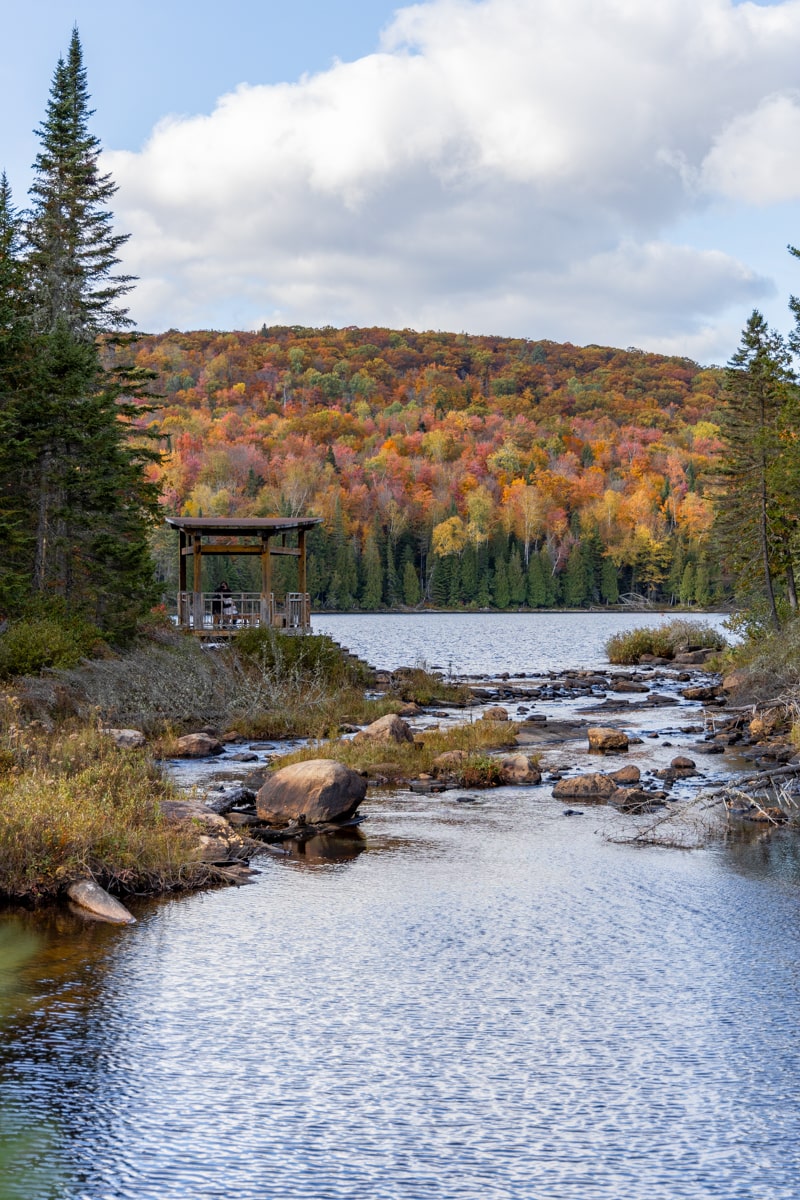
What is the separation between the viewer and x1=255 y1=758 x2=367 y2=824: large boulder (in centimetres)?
1661

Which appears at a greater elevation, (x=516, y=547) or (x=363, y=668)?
(x=516, y=547)

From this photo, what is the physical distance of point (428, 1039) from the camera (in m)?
9.00

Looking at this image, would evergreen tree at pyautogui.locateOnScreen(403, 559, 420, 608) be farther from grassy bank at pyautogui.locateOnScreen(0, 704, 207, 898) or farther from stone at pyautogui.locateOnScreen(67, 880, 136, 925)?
stone at pyautogui.locateOnScreen(67, 880, 136, 925)

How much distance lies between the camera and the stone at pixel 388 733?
75.4 ft

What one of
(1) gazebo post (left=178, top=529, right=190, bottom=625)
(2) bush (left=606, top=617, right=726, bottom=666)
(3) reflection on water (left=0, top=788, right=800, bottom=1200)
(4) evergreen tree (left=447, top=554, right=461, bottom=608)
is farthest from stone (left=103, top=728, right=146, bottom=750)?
(4) evergreen tree (left=447, top=554, right=461, bottom=608)

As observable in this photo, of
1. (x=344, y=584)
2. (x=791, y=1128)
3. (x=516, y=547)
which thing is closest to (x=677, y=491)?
(x=516, y=547)

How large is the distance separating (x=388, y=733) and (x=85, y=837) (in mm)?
10906

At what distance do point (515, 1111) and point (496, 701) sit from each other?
28777 mm

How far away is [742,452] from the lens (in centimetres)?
4916

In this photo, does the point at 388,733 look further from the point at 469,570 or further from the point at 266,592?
the point at 469,570

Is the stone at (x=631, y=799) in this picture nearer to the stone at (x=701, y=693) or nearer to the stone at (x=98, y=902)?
the stone at (x=98, y=902)

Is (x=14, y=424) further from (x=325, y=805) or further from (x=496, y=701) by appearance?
(x=496, y=701)

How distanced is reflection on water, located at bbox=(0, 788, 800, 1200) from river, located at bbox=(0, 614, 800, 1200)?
0.02 meters

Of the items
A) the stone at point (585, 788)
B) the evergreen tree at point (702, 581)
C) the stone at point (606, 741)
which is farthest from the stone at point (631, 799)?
the evergreen tree at point (702, 581)
